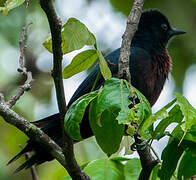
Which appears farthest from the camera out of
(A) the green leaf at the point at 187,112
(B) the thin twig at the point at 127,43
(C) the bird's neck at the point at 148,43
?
(C) the bird's neck at the point at 148,43

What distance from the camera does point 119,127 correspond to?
2.00m

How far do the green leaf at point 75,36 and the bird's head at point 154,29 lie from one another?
2.89 m

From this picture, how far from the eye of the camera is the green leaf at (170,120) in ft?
6.39

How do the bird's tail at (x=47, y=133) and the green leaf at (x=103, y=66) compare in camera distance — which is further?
the bird's tail at (x=47, y=133)

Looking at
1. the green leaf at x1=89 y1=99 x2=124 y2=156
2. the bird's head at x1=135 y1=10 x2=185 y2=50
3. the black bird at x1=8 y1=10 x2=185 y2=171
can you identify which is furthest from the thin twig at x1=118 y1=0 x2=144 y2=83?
the bird's head at x1=135 y1=10 x2=185 y2=50

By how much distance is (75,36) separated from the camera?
2.14 m

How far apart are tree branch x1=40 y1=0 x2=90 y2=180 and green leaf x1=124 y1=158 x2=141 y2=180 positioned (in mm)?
243

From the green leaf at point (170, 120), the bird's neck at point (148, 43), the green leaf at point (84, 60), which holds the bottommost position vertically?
the green leaf at point (170, 120)

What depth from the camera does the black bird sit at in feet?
12.6

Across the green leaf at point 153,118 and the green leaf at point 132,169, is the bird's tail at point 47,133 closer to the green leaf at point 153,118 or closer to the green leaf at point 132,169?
the green leaf at point 132,169

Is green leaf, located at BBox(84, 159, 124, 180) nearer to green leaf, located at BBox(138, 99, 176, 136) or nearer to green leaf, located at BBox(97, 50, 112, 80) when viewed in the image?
green leaf, located at BBox(97, 50, 112, 80)

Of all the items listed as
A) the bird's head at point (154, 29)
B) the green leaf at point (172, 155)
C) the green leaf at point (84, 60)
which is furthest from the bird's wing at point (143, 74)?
the green leaf at point (172, 155)

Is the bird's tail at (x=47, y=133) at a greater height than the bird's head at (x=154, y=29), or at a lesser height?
lesser

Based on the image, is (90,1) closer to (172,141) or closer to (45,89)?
(45,89)
